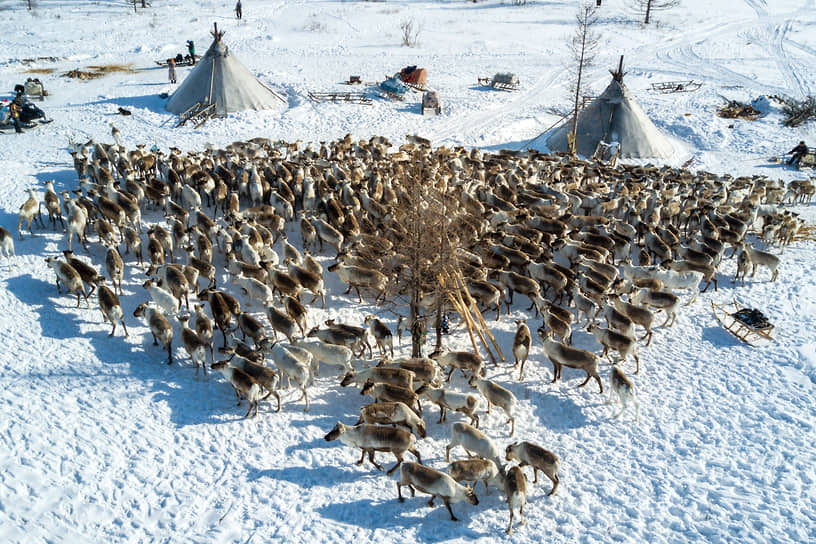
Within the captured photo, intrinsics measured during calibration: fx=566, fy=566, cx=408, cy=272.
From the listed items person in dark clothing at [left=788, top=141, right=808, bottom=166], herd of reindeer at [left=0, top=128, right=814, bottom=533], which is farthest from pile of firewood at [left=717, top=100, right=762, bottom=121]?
herd of reindeer at [left=0, top=128, right=814, bottom=533]

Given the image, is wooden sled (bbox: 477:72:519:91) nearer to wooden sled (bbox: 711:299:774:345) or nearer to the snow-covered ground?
the snow-covered ground

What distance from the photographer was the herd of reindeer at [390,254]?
11727 millimetres

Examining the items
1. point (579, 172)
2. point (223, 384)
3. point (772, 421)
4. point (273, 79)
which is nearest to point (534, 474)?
point (772, 421)

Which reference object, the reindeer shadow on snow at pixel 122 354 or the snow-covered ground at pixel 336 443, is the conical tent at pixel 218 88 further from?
the reindeer shadow on snow at pixel 122 354

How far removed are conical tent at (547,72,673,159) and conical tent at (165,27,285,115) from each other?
19.1 m

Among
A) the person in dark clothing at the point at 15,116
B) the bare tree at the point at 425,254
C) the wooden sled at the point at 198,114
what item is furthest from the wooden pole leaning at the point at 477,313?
the person in dark clothing at the point at 15,116

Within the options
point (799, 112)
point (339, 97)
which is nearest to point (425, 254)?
point (339, 97)

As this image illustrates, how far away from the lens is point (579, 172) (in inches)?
1007

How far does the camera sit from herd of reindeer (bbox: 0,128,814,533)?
11.7m

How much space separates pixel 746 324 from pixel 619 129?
804 inches

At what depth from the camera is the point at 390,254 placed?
1653 cm

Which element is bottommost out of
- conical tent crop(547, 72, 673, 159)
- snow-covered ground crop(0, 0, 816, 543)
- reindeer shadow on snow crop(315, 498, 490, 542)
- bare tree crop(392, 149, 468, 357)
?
reindeer shadow on snow crop(315, 498, 490, 542)

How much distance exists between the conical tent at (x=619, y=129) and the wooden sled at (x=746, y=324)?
61.9ft

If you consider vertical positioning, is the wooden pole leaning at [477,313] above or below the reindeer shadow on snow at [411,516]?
above
